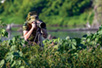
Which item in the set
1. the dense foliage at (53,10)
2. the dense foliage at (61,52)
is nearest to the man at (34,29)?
the dense foliage at (61,52)

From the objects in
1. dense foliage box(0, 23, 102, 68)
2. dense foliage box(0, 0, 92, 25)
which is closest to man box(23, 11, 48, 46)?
dense foliage box(0, 23, 102, 68)

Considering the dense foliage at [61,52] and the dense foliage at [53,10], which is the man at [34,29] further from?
the dense foliage at [53,10]

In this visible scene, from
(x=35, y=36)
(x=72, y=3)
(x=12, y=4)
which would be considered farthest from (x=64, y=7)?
(x=35, y=36)

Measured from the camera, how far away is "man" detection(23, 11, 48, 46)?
6.18 m

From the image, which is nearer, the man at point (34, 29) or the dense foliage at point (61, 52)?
the dense foliage at point (61, 52)

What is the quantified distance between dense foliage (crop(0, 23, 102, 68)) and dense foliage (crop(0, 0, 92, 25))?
95069mm

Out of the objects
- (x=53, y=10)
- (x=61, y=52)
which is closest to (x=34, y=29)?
(x=61, y=52)

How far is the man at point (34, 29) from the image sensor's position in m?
6.18

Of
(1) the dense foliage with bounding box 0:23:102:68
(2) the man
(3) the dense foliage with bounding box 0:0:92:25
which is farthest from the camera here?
(3) the dense foliage with bounding box 0:0:92:25

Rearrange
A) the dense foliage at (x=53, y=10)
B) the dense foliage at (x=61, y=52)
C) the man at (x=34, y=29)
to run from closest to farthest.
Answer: the dense foliage at (x=61, y=52), the man at (x=34, y=29), the dense foliage at (x=53, y=10)

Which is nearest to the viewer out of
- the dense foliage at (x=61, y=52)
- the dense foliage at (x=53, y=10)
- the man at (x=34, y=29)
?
the dense foliage at (x=61, y=52)

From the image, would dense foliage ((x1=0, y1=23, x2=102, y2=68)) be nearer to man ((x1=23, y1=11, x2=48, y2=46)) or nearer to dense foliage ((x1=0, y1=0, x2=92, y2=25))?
man ((x1=23, y1=11, x2=48, y2=46))

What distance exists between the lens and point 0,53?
495 cm

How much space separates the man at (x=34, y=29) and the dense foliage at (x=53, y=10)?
93791 millimetres
